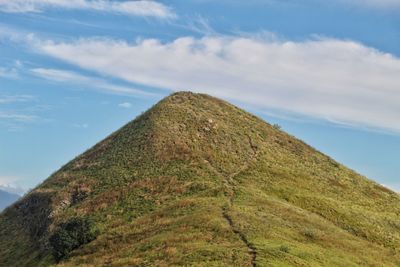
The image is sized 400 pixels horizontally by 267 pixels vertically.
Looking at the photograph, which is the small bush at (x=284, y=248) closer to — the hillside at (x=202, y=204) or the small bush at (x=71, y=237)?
the hillside at (x=202, y=204)

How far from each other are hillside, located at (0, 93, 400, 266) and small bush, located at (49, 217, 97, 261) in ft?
0.42

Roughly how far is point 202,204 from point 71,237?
16.4m

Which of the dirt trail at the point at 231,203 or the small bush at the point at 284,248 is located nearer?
the dirt trail at the point at 231,203

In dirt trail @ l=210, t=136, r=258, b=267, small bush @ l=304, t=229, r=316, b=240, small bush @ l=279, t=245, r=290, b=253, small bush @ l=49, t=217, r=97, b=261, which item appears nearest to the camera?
dirt trail @ l=210, t=136, r=258, b=267

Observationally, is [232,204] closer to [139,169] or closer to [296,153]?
[139,169]

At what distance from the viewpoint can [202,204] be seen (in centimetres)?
6412

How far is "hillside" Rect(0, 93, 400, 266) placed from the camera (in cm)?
5103

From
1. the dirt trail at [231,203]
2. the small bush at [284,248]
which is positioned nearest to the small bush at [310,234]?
the dirt trail at [231,203]

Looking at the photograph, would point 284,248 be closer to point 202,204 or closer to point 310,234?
point 310,234

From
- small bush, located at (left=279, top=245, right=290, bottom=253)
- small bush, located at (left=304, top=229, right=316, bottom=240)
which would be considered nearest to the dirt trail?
small bush, located at (left=279, top=245, right=290, bottom=253)

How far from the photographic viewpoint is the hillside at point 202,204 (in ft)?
167

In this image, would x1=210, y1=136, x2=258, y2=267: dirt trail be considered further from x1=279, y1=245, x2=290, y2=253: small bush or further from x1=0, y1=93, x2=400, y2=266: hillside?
x1=279, y1=245, x2=290, y2=253: small bush

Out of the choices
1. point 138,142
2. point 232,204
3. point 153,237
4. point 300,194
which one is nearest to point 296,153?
point 300,194

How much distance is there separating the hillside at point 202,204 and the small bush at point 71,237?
13 cm
